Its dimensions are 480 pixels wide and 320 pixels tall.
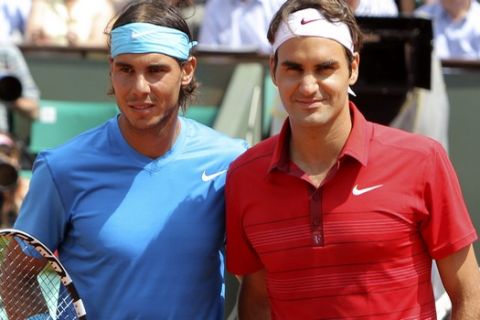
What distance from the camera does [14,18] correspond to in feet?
33.1

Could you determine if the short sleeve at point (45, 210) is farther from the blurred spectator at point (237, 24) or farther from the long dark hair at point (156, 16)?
the blurred spectator at point (237, 24)

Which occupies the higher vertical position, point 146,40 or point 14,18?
point 146,40

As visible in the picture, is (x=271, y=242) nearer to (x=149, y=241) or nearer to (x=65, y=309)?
(x=149, y=241)

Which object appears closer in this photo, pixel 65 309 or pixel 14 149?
pixel 65 309

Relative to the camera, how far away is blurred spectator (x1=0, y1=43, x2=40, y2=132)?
9.02 m

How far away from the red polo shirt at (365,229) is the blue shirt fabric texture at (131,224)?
0.30 m

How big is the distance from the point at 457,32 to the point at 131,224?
18.7ft

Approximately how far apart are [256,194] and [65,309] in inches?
26.9

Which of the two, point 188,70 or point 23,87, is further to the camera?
point 23,87

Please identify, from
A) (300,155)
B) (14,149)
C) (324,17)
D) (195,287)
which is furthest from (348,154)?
(14,149)

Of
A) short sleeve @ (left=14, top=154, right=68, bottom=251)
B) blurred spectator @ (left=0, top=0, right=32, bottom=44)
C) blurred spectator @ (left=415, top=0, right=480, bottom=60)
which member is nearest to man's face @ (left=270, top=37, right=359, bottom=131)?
short sleeve @ (left=14, top=154, right=68, bottom=251)

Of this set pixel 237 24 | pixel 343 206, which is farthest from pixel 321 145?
pixel 237 24

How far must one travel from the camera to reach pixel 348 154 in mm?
3527

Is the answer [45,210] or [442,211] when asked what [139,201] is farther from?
[442,211]
